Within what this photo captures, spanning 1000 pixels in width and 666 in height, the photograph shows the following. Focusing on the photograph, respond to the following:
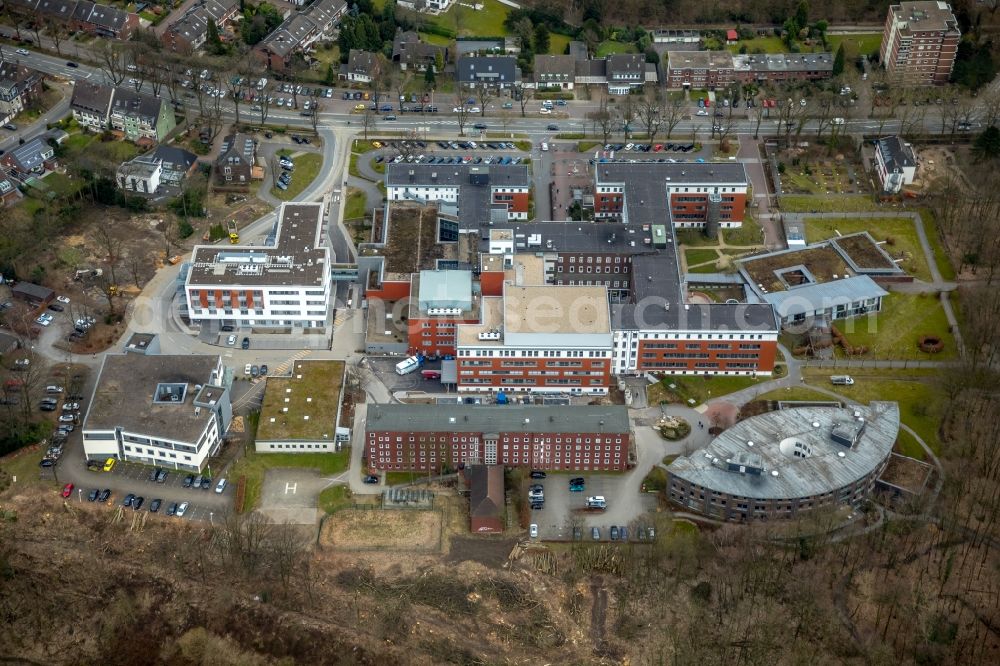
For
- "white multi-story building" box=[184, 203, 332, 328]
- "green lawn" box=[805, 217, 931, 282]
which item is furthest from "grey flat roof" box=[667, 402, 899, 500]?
"white multi-story building" box=[184, 203, 332, 328]

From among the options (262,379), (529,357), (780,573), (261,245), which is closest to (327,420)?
(262,379)

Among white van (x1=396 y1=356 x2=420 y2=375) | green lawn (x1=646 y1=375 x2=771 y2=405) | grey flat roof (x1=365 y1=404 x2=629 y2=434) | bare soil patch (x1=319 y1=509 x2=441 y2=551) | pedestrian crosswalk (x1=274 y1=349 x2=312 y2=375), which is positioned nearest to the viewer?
bare soil patch (x1=319 y1=509 x2=441 y2=551)

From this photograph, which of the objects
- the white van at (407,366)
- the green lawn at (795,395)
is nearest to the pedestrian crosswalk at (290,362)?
the white van at (407,366)

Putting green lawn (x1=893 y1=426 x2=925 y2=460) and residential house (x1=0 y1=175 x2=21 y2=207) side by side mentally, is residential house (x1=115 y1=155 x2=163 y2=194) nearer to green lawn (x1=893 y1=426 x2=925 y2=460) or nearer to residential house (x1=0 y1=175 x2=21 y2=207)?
residential house (x1=0 y1=175 x2=21 y2=207)

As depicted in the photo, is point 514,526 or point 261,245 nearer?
point 514,526

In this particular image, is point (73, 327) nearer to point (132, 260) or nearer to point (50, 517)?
point (132, 260)

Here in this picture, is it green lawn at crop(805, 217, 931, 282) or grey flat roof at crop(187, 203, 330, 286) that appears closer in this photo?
grey flat roof at crop(187, 203, 330, 286)

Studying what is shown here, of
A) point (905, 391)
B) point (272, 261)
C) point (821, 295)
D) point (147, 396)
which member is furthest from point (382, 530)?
point (821, 295)
